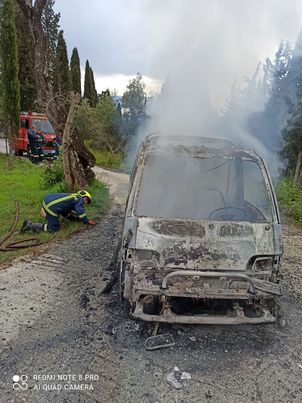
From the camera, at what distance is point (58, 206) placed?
20.9 ft

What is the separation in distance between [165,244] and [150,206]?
1097 mm

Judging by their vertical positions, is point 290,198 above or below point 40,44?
below

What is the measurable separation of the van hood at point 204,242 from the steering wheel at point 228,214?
59cm

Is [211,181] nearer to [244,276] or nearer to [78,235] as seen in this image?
[244,276]

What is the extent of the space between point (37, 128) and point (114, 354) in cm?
1673

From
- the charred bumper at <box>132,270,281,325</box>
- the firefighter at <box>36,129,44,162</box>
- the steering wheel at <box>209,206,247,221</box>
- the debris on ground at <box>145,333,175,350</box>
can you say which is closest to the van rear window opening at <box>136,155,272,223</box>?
the steering wheel at <box>209,206,247,221</box>

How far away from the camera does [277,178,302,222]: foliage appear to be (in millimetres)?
9100

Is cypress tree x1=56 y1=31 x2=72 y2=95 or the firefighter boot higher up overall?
cypress tree x1=56 y1=31 x2=72 y2=95

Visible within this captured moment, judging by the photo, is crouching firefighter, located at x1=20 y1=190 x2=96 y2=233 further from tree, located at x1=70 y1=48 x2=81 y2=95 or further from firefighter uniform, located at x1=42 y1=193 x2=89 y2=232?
tree, located at x1=70 y1=48 x2=81 y2=95

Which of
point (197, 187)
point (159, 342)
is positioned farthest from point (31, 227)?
point (159, 342)

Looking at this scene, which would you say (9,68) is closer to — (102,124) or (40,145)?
(40,145)

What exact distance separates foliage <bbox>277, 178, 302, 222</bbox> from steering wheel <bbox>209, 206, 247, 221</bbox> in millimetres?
5227

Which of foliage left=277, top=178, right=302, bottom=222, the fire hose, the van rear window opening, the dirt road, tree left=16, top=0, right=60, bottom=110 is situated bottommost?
the fire hose

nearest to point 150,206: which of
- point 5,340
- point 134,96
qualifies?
point 5,340
